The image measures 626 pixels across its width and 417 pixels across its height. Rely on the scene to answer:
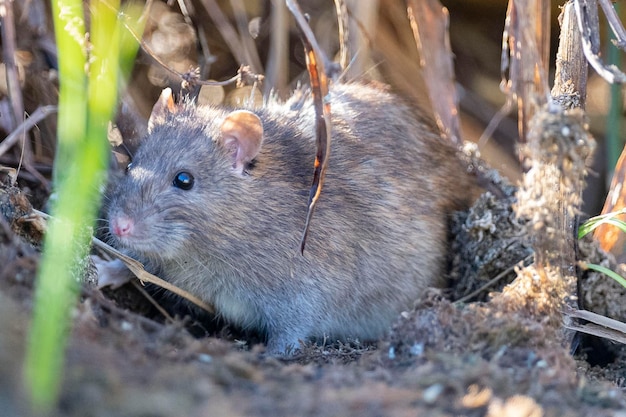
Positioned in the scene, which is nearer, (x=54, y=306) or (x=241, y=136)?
(x=54, y=306)

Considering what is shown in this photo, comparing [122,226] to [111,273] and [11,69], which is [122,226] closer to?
[111,273]

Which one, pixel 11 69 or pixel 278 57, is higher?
pixel 278 57

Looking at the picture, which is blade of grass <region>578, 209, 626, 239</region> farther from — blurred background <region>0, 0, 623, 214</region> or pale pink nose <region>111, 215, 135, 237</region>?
pale pink nose <region>111, 215, 135, 237</region>

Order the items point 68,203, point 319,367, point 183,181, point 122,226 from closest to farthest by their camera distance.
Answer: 1. point 68,203
2. point 319,367
3. point 122,226
4. point 183,181

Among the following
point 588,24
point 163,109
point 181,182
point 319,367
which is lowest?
point 319,367

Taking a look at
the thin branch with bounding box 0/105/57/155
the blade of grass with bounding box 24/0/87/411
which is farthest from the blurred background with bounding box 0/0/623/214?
the blade of grass with bounding box 24/0/87/411

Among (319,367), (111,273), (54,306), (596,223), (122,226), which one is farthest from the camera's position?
(111,273)

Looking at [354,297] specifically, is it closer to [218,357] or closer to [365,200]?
[365,200]

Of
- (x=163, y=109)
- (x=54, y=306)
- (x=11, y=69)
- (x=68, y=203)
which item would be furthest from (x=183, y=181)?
(x=54, y=306)
